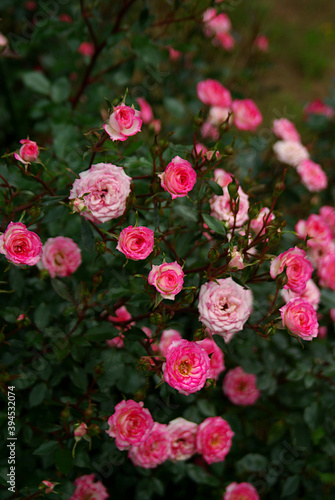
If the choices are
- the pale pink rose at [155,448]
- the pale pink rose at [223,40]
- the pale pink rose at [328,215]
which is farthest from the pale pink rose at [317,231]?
the pale pink rose at [223,40]

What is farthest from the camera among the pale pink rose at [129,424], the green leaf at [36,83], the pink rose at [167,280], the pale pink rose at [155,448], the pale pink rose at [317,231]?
the green leaf at [36,83]

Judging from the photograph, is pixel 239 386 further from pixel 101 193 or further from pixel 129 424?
pixel 101 193

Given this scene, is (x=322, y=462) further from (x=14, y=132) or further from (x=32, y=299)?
(x=14, y=132)

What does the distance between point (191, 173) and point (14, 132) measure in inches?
60.0

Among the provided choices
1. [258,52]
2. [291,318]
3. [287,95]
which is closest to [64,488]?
[291,318]

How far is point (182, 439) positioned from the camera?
46.1 inches

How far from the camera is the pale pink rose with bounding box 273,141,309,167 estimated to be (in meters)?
1.66

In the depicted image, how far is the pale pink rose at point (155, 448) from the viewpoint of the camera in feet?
3.62

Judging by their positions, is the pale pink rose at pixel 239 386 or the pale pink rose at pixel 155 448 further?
the pale pink rose at pixel 239 386

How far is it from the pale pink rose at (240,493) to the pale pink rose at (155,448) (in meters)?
0.29

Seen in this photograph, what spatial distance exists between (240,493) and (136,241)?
2.83ft

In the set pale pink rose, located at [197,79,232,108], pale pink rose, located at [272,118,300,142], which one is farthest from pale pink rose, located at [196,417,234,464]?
pale pink rose, located at [197,79,232,108]

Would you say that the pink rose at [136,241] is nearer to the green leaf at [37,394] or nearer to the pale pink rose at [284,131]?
the green leaf at [37,394]

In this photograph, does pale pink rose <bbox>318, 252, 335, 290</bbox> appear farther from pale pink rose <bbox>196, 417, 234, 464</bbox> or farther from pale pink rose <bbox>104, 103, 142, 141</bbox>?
pale pink rose <bbox>104, 103, 142, 141</bbox>
